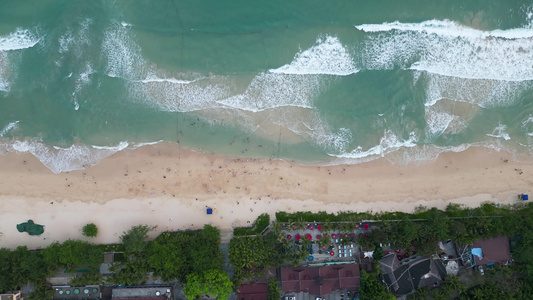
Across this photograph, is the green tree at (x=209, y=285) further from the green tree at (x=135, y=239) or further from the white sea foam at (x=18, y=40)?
the white sea foam at (x=18, y=40)

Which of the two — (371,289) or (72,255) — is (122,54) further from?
(371,289)

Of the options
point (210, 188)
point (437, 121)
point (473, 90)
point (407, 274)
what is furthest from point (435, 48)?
point (210, 188)

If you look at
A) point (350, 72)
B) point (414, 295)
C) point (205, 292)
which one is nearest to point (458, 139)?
point (350, 72)

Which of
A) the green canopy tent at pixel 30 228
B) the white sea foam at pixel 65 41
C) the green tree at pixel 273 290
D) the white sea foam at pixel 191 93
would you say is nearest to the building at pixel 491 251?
the green tree at pixel 273 290

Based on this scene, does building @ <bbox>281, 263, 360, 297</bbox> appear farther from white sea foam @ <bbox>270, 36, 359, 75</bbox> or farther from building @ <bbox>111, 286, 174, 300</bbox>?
white sea foam @ <bbox>270, 36, 359, 75</bbox>

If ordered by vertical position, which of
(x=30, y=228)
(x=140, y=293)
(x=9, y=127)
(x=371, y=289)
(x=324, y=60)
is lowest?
(x=371, y=289)
